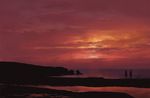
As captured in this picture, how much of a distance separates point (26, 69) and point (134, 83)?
4826 centimetres

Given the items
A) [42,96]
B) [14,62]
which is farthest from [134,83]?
[14,62]

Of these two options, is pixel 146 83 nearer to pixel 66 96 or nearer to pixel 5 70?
pixel 66 96

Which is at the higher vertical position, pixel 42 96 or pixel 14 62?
pixel 14 62

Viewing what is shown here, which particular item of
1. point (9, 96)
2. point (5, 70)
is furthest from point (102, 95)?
point (5, 70)

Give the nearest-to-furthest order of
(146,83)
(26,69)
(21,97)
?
(21,97) < (146,83) < (26,69)

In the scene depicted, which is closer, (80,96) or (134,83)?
(80,96)

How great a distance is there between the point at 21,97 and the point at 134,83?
2750 cm

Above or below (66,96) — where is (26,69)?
above

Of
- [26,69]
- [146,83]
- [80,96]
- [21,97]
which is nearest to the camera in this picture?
[21,97]

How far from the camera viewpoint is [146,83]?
55844mm

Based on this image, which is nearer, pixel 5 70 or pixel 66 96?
pixel 66 96

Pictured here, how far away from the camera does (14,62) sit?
10500cm

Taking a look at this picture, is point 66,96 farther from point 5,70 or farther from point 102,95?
point 5,70

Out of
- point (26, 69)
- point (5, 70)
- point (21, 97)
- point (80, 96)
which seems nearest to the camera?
point (21, 97)
